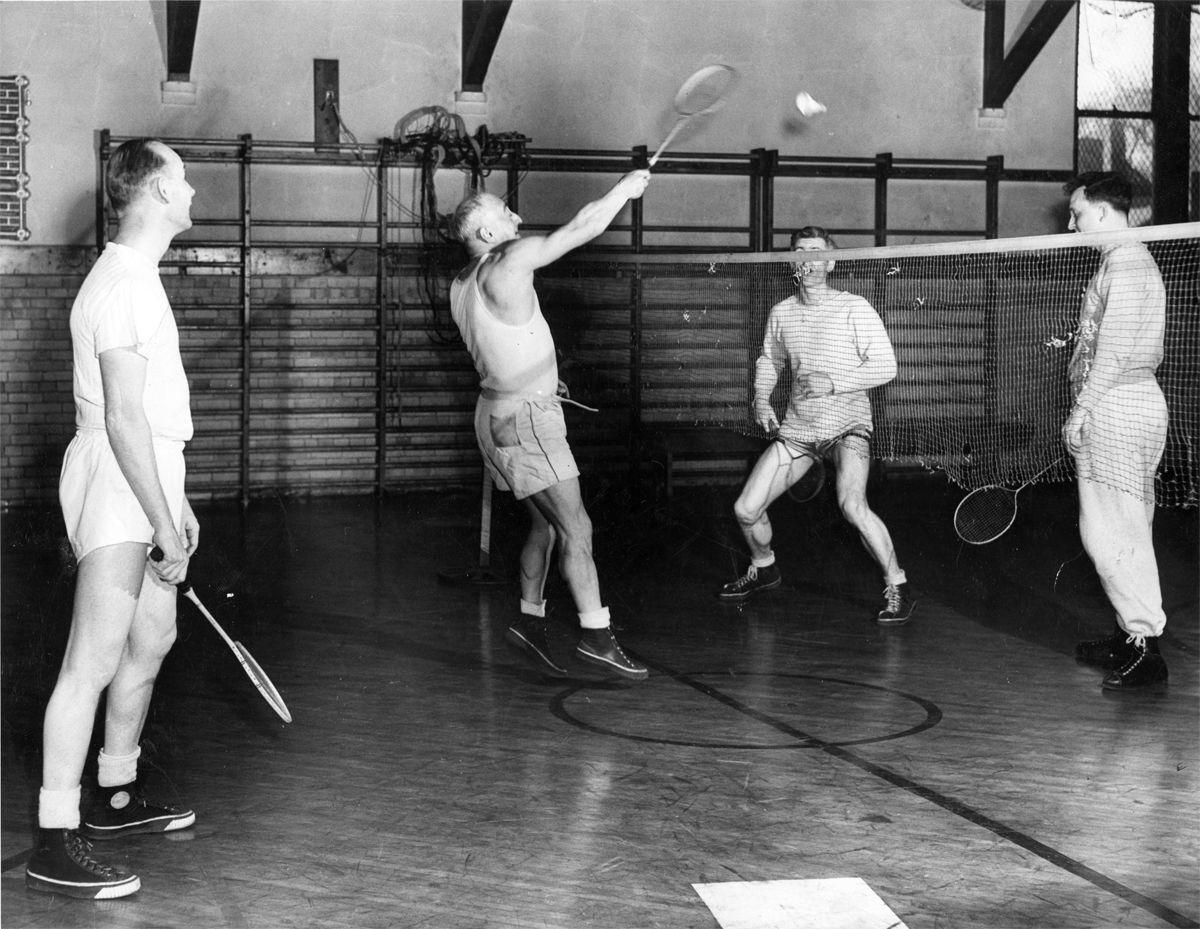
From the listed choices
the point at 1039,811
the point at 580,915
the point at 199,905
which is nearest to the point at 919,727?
the point at 1039,811

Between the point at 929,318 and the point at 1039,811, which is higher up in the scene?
the point at 929,318

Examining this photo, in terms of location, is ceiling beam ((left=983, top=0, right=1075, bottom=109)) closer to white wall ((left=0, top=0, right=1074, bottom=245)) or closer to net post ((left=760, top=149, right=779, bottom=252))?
white wall ((left=0, top=0, right=1074, bottom=245))

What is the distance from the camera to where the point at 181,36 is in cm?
1038

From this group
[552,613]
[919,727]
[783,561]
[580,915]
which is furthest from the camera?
[783,561]

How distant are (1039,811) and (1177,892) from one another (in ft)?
1.98

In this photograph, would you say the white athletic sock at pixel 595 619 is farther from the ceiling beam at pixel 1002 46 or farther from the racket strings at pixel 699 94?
the ceiling beam at pixel 1002 46

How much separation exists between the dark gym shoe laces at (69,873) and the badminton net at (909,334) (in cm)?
664

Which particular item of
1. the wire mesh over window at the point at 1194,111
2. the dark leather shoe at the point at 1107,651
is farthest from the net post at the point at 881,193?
the dark leather shoe at the point at 1107,651

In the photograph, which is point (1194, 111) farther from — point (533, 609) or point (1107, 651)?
point (533, 609)

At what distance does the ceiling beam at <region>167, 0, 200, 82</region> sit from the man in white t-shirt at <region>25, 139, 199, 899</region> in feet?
24.5

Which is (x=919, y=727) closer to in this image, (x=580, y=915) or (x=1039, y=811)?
(x=1039, y=811)

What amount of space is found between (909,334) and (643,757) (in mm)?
7944

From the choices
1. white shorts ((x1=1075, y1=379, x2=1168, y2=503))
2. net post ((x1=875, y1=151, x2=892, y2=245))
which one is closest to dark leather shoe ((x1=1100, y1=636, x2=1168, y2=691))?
white shorts ((x1=1075, y1=379, x2=1168, y2=503))

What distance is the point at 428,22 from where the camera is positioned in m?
11.2
